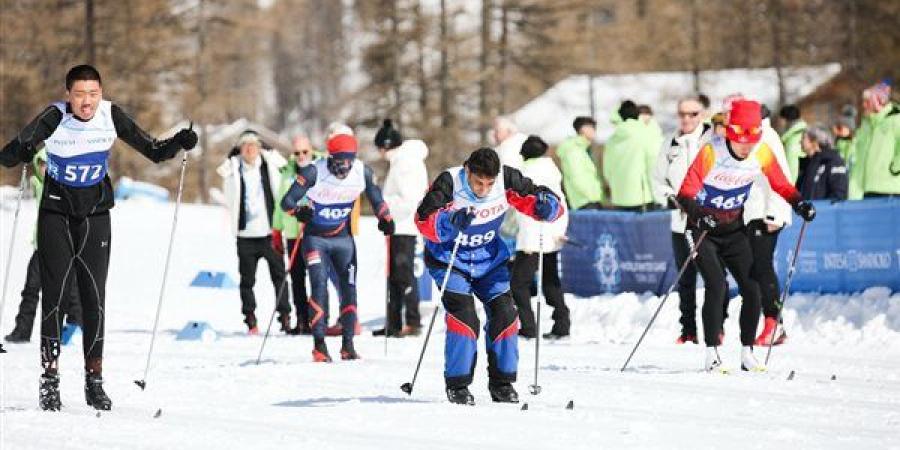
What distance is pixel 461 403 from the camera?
8578 millimetres

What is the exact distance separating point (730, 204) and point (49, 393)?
464 cm

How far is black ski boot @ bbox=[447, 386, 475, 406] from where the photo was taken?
859 cm

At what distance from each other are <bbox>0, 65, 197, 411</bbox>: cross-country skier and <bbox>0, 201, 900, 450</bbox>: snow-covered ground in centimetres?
38

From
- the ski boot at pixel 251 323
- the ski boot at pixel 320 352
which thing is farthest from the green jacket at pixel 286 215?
the ski boot at pixel 320 352

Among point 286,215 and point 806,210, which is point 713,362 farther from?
point 286,215

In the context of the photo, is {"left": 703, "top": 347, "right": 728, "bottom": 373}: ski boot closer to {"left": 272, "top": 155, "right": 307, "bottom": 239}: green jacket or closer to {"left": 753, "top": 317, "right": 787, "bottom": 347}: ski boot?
{"left": 753, "top": 317, "right": 787, "bottom": 347}: ski boot

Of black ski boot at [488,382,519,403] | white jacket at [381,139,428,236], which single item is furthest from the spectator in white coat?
black ski boot at [488,382,519,403]

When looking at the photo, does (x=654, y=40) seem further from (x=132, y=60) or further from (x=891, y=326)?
(x=891, y=326)

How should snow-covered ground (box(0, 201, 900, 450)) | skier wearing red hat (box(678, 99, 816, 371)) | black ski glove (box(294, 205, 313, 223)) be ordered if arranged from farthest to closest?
black ski glove (box(294, 205, 313, 223)) < skier wearing red hat (box(678, 99, 816, 371)) < snow-covered ground (box(0, 201, 900, 450))

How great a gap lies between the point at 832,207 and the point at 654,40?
2467 inches

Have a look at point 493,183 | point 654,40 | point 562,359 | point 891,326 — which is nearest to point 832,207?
point 891,326

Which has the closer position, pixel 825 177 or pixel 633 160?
pixel 825 177

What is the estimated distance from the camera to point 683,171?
12617 millimetres

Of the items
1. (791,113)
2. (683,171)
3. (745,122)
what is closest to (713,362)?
(745,122)
